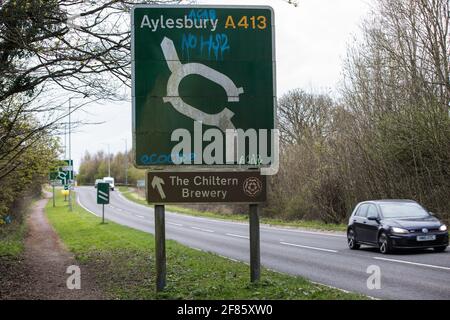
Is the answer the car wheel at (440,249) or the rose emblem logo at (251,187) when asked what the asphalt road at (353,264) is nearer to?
the car wheel at (440,249)

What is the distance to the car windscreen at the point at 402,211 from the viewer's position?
1679 centimetres

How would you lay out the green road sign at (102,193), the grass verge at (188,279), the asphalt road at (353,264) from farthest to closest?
the green road sign at (102,193) < the asphalt road at (353,264) < the grass verge at (188,279)

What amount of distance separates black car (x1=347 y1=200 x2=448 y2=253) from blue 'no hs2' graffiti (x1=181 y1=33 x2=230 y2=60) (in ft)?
29.1

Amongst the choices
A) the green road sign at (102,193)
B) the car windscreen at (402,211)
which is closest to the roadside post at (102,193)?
the green road sign at (102,193)

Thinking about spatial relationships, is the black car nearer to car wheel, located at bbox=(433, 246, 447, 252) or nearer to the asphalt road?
car wheel, located at bbox=(433, 246, 447, 252)

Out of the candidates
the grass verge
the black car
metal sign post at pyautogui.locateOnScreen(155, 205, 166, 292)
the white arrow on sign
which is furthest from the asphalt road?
the white arrow on sign

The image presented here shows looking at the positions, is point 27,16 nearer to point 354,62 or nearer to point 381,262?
point 381,262

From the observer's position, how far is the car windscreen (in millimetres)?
16788

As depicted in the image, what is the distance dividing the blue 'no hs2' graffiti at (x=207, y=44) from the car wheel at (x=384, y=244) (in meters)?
9.08

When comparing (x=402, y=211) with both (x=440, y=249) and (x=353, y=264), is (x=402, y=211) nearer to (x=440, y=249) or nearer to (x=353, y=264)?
(x=440, y=249)

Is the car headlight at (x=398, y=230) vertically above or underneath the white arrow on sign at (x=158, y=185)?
underneath

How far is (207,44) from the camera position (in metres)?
9.04

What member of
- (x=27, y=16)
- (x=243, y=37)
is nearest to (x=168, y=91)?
(x=243, y=37)
